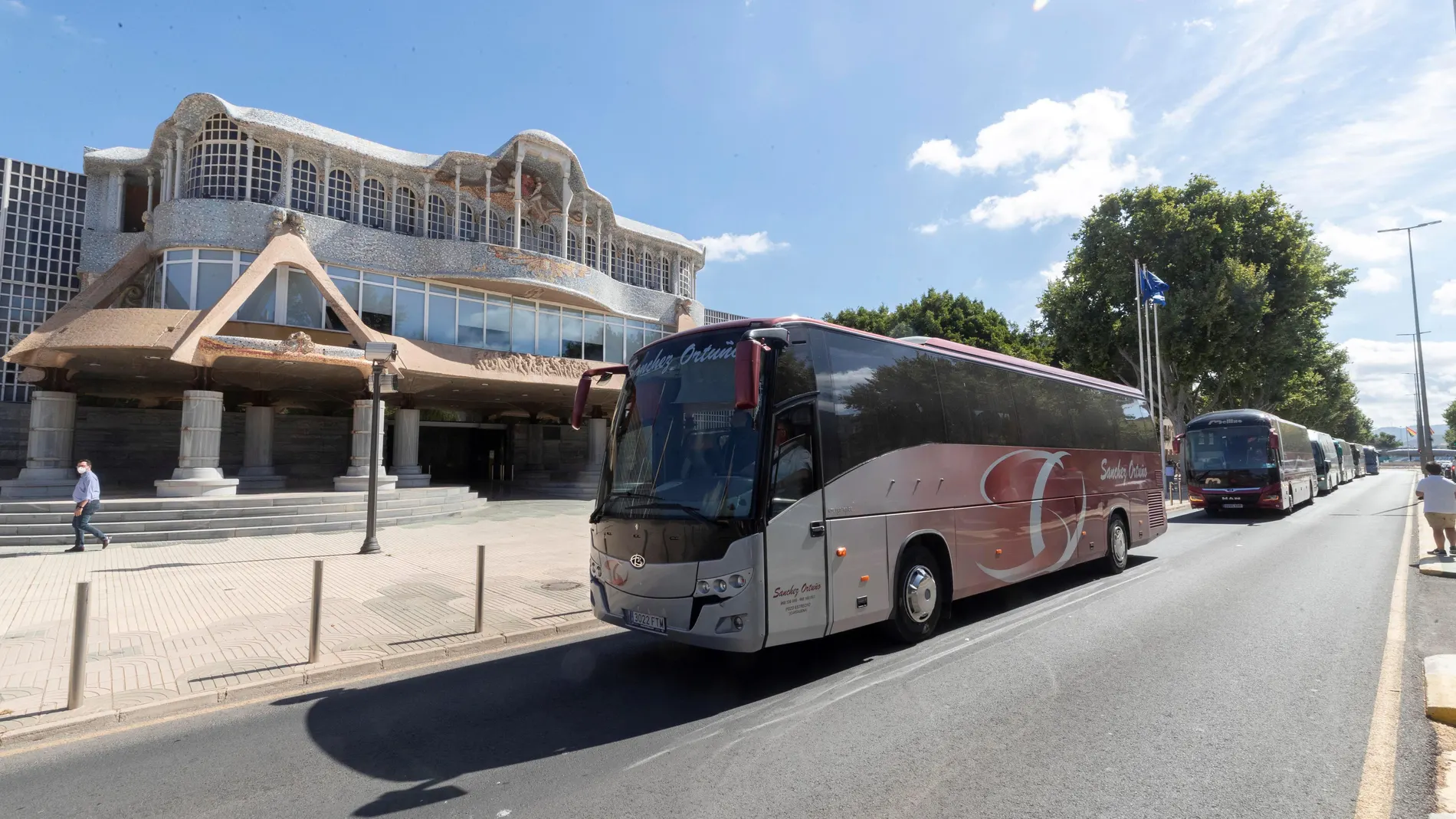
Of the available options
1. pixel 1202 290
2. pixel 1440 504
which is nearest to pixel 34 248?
pixel 1440 504

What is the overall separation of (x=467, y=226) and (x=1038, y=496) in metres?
23.9

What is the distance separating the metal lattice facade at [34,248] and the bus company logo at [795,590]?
28608mm

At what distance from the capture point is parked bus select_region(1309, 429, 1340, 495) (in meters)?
30.4

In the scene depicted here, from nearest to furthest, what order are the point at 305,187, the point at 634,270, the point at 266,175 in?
the point at 266,175 < the point at 305,187 < the point at 634,270

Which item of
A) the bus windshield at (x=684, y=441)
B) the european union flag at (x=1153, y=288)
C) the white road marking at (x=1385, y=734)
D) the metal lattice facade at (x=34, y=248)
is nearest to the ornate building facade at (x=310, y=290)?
the metal lattice facade at (x=34, y=248)

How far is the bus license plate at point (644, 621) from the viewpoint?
19.1 feet

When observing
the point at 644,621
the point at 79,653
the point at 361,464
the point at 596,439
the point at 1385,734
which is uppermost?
the point at 596,439

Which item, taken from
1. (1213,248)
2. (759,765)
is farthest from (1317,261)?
(759,765)

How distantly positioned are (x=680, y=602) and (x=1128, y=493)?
975 cm

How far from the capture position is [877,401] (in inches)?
276

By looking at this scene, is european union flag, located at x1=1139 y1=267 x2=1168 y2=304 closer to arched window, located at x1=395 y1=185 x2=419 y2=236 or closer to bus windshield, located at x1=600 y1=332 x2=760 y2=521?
bus windshield, located at x1=600 y1=332 x2=760 y2=521

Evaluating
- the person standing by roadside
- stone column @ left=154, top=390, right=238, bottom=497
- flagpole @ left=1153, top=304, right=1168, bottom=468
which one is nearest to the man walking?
stone column @ left=154, top=390, right=238, bottom=497

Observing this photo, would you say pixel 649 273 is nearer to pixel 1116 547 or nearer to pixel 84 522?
pixel 84 522

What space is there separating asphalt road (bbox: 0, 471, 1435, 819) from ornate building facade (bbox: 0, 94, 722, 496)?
15.4 meters
